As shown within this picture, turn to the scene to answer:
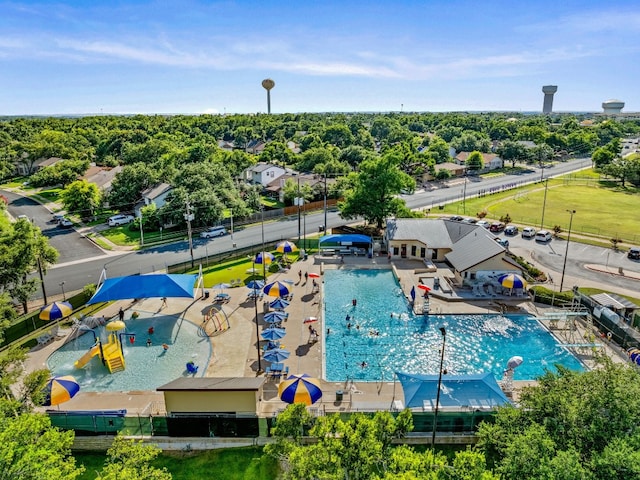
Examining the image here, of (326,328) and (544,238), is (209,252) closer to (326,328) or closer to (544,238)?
(326,328)

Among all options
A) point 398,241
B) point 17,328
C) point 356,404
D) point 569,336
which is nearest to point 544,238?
point 398,241

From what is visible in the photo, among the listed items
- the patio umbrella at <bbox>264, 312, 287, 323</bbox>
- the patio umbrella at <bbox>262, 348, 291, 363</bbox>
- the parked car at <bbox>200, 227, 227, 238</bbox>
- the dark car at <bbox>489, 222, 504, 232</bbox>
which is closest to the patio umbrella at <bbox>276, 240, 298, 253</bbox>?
the parked car at <bbox>200, 227, 227, 238</bbox>

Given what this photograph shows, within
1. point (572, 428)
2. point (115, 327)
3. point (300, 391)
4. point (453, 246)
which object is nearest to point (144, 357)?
point (115, 327)

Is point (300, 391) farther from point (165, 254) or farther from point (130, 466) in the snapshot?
point (165, 254)

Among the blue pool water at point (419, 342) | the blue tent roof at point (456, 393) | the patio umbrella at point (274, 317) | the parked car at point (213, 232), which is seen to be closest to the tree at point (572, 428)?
the blue tent roof at point (456, 393)

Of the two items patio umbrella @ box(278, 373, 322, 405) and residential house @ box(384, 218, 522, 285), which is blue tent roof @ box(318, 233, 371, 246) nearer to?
residential house @ box(384, 218, 522, 285)

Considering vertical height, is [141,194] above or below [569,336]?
above
